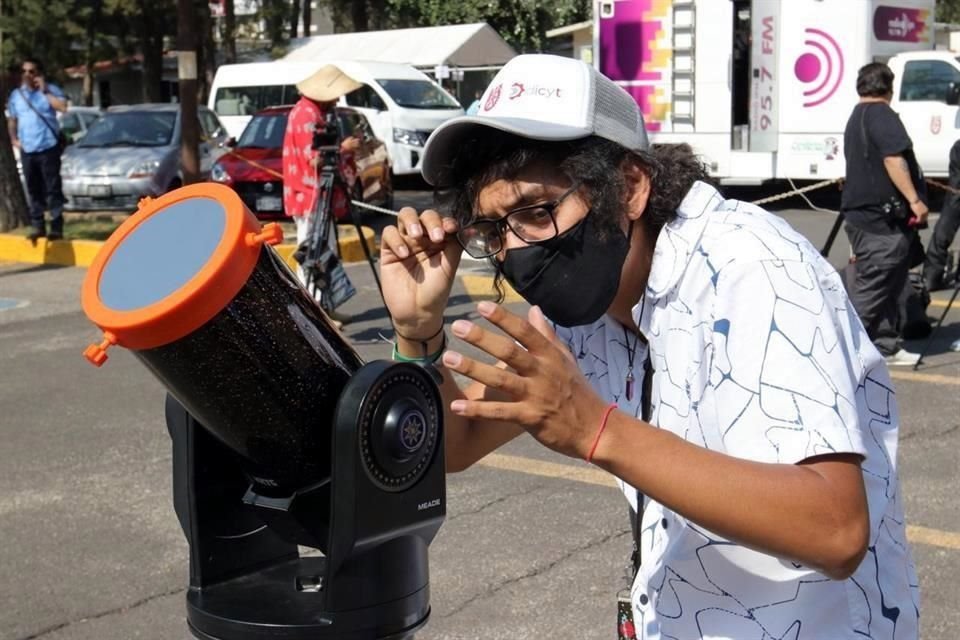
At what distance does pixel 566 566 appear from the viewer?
4707mm

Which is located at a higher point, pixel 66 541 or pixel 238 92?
pixel 238 92

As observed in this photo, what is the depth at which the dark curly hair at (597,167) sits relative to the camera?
1939mm

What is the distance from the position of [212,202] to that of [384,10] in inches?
1584

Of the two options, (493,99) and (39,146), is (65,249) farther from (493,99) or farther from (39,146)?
(493,99)

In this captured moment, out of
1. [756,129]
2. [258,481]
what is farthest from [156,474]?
[756,129]

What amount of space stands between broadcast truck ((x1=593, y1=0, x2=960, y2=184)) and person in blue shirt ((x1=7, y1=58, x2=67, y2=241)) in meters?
6.91

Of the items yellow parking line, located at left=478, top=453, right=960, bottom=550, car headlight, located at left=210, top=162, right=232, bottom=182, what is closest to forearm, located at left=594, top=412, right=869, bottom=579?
yellow parking line, located at left=478, top=453, right=960, bottom=550

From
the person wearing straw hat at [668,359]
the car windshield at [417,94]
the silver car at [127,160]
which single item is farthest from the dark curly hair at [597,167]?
the car windshield at [417,94]

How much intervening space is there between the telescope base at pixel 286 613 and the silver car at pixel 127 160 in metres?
14.7

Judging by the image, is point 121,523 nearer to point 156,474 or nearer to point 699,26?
point 156,474

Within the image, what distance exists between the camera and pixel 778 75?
1650 centimetres

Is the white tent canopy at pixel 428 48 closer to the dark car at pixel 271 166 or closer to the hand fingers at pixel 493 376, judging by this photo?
the dark car at pixel 271 166

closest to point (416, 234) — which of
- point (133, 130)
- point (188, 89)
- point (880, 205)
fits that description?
point (880, 205)

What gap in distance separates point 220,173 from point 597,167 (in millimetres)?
14430
